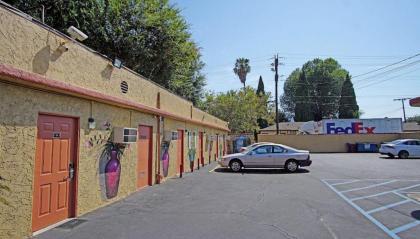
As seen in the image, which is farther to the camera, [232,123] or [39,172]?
[232,123]

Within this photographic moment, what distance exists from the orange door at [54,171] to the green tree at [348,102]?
69.3m

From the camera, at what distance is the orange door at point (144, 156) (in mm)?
11406

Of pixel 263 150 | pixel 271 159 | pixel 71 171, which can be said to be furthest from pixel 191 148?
pixel 71 171

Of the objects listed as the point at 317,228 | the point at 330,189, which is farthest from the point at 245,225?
the point at 330,189

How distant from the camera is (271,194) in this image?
1073 centimetres

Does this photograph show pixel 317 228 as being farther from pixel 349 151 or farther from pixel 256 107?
pixel 256 107

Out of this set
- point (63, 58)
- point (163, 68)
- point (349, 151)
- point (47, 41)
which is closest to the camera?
point (47, 41)

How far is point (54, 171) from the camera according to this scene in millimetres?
6844

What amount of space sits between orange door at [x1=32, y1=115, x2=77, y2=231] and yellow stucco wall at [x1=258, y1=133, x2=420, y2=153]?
106ft

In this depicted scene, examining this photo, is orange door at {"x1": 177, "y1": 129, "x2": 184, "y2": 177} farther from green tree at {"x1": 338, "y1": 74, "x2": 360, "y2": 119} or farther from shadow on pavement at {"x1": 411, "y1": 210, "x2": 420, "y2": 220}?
green tree at {"x1": 338, "y1": 74, "x2": 360, "y2": 119}

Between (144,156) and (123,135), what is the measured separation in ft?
8.58

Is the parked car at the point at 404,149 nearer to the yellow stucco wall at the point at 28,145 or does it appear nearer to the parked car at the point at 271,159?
the parked car at the point at 271,159

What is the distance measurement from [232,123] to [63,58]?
130 ft

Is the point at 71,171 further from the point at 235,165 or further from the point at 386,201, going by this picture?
the point at 235,165
